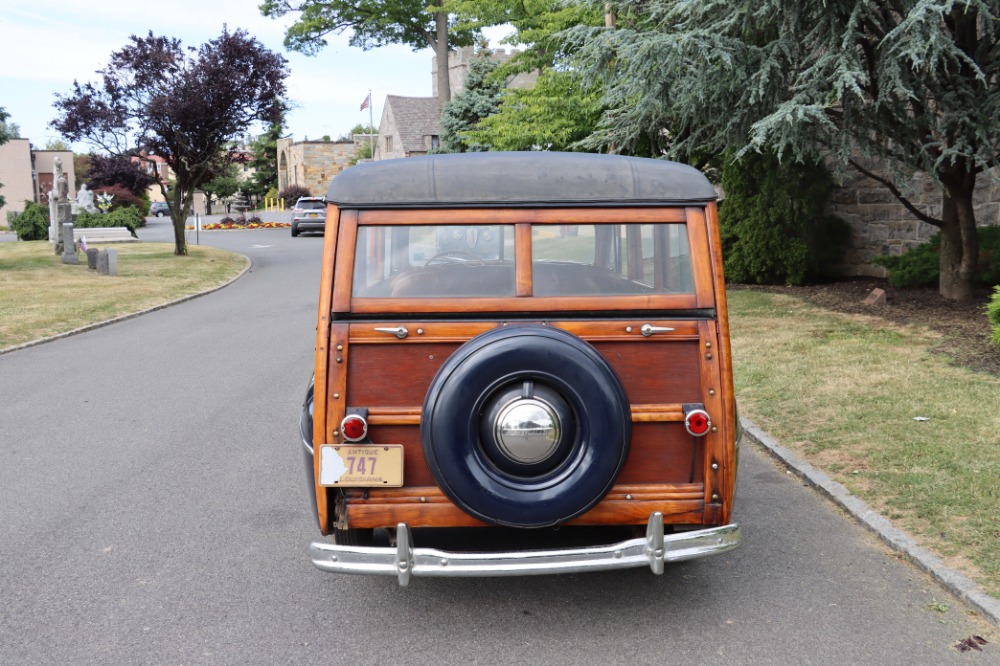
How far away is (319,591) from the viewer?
4547 mm

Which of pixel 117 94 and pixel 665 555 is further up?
pixel 117 94

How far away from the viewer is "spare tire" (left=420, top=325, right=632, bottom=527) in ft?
12.6

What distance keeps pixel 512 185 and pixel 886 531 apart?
286cm

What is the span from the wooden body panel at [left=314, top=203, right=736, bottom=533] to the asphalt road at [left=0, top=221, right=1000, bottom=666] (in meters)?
0.49

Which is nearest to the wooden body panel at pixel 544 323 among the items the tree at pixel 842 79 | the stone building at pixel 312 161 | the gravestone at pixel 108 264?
the tree at pixel 842 79

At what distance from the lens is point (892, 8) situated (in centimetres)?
1213

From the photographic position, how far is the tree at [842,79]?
10773 millimetres

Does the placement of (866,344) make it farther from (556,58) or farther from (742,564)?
(556,58)

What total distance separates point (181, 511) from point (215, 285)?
16032 mm

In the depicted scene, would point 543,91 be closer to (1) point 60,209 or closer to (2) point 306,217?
(1) point 60,209

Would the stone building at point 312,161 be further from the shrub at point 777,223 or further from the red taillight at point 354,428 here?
the red taillight at point 354,428

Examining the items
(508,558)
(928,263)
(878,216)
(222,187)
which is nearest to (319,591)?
(508,558)

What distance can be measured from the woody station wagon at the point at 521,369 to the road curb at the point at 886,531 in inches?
46.4

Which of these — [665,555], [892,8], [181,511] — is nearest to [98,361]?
[181,511]
